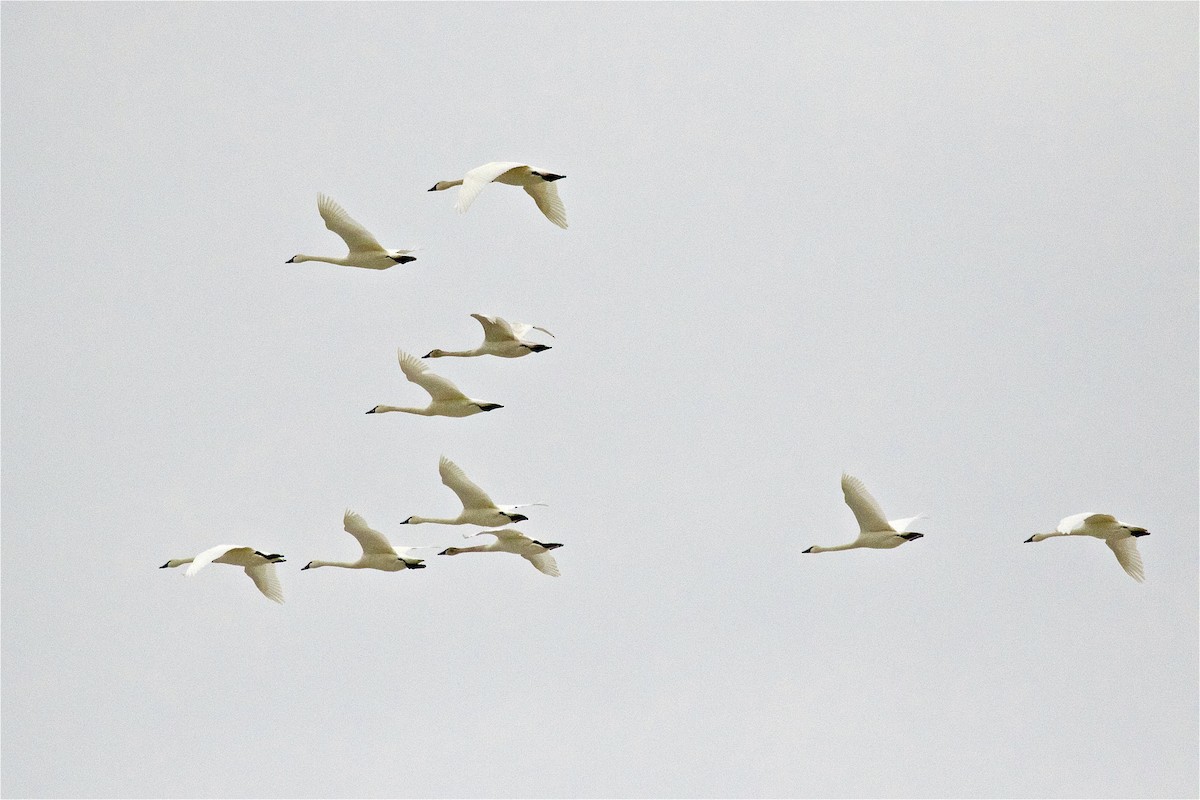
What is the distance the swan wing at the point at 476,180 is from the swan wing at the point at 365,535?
7.98m

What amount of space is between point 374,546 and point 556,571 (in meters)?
5.26

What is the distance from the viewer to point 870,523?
53.1 m

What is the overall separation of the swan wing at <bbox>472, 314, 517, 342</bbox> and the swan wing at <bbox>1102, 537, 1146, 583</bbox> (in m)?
12.9

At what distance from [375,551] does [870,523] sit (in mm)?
10095

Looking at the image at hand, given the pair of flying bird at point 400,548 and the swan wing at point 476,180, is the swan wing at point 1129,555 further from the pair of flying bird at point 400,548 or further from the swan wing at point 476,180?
the swan wing at point 476,180

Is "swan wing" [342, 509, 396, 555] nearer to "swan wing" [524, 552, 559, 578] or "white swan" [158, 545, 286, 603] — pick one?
"white swan" [158, 545, 286, 603]

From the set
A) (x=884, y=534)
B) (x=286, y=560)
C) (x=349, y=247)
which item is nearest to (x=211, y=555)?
(x=286, y=560)

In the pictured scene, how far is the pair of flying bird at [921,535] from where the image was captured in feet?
171

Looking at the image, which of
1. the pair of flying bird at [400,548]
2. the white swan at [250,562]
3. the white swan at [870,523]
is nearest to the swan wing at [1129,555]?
the white swan at [870,523]

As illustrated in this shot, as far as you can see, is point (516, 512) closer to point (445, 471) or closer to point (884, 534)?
point (445, 471)

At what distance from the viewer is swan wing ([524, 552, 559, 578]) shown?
2245 inches

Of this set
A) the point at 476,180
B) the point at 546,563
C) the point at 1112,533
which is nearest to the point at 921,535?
the point at 1112,533

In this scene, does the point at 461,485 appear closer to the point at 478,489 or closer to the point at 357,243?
the point at 478,489

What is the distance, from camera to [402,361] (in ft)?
174
